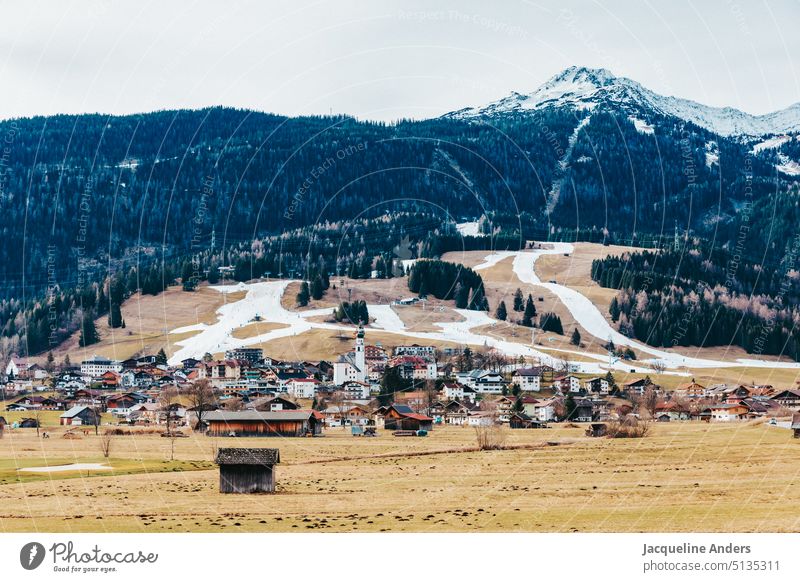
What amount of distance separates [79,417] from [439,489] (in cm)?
7676

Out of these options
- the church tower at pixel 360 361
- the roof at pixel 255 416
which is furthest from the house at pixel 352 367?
the roof at pixel 255 416

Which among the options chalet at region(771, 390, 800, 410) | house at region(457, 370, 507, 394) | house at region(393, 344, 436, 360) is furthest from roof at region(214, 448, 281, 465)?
house at region(393, 344, 436, 360)

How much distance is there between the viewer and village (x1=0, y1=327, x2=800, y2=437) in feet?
373

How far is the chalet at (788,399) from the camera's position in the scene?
5379 inches

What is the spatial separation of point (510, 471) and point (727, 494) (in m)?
15.4

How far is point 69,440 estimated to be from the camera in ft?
320

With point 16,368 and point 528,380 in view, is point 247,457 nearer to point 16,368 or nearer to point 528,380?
point 528,380

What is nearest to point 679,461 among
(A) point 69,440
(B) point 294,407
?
(A) point 69,440

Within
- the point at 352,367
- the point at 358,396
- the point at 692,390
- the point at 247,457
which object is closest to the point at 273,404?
the point at 358,396

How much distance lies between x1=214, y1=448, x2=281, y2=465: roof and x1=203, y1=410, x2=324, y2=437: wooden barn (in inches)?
1725

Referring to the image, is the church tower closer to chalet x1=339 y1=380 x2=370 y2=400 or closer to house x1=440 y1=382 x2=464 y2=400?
chalet x1=339 y1=380 x2=370 y2=400

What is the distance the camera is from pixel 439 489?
5784 cm

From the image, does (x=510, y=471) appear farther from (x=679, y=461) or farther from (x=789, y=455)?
(x=789, y=455)
